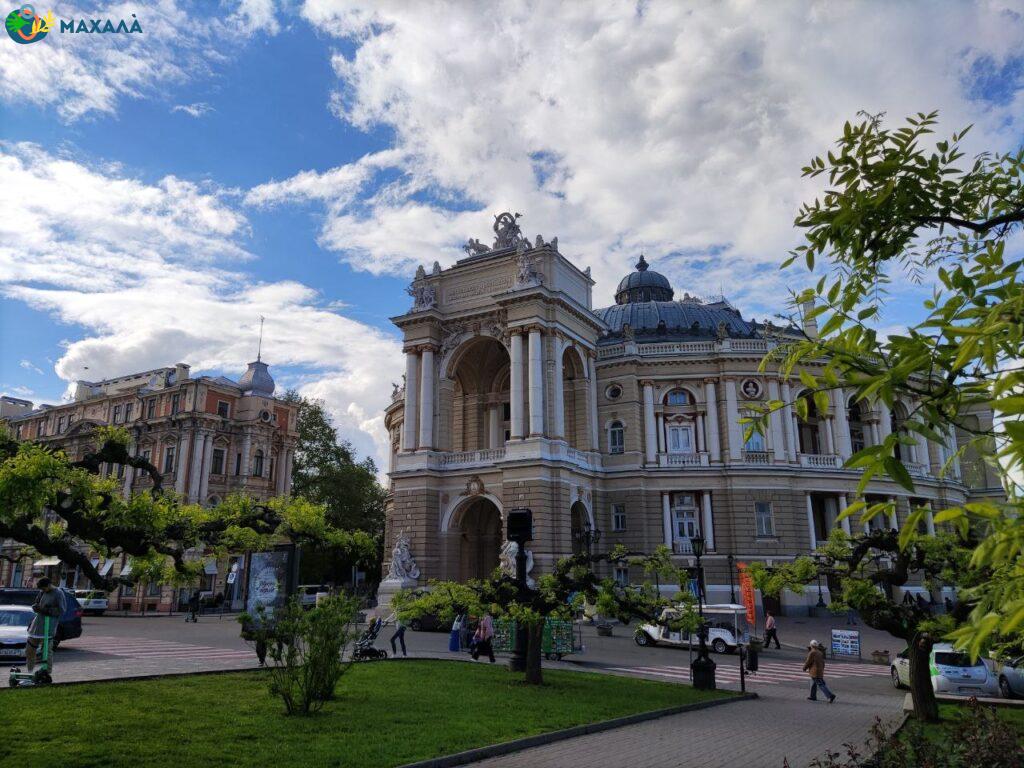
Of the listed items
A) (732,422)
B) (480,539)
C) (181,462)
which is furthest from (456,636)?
(181,462)

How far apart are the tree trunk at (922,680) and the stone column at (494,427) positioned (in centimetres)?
3284

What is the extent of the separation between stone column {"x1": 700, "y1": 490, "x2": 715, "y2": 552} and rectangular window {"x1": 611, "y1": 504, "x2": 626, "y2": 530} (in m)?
4.54

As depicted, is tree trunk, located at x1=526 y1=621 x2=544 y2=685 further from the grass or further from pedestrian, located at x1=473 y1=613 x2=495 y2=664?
pedestrian, located at x1=473 y1=613 x2=495 y2=664

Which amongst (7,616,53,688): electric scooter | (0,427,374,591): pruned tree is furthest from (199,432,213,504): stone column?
(0,427,374,591): pruned tree

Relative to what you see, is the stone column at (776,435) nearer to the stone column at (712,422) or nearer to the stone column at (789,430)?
the stone column at (789,430)

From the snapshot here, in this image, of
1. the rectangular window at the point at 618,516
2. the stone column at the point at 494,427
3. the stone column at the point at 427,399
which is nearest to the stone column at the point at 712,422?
the rectangular window at the point at 618,516

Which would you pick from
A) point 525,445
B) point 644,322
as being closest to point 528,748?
point 525,445

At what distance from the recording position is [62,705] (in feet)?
38.9

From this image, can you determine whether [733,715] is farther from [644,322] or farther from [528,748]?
[644,322]

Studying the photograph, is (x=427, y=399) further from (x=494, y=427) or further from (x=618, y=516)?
(x=618, y=516)

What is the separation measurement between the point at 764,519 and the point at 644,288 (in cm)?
2429

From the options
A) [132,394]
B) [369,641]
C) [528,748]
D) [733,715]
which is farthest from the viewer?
[132,394]

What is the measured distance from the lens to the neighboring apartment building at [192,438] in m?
55.6

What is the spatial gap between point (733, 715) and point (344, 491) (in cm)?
5459
